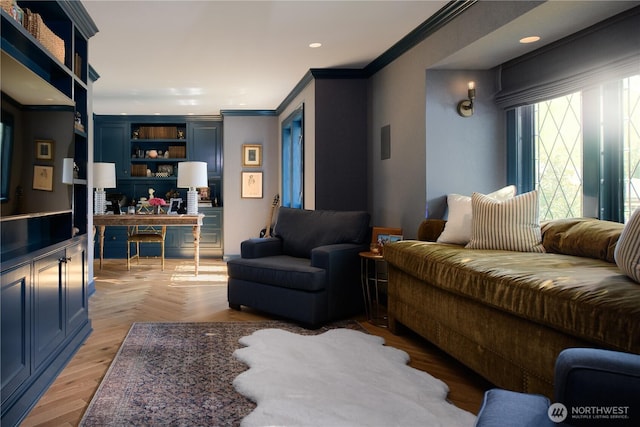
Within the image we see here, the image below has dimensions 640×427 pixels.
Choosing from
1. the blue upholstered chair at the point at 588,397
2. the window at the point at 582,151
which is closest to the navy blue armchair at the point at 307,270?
the window at the point at 582,151

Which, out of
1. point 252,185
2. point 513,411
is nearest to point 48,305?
point 513,411

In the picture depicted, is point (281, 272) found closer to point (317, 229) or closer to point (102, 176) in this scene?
point (317, 229)

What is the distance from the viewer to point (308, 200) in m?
5.66

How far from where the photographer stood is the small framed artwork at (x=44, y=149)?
8.45ft

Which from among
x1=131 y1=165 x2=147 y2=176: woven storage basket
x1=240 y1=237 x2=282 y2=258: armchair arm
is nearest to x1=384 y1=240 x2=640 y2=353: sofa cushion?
x1=240 y1=237 x2=282 y2=258: armchair arm

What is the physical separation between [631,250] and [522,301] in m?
0.45

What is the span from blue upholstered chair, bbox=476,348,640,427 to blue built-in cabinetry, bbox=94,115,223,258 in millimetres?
7254

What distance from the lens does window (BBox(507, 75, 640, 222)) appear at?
9.50 feet

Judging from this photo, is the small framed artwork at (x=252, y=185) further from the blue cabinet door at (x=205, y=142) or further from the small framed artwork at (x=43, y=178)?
the small framed artwork at (x=43, y=178)

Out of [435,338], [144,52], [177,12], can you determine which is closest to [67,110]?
[177,12]

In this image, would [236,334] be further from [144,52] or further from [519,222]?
[144,52]

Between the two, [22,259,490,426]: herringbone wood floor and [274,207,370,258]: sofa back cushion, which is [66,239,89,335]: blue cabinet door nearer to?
[22,259,490,426]: herringbone wood floor

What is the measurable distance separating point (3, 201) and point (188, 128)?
6.17m

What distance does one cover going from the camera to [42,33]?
2.76 metres
